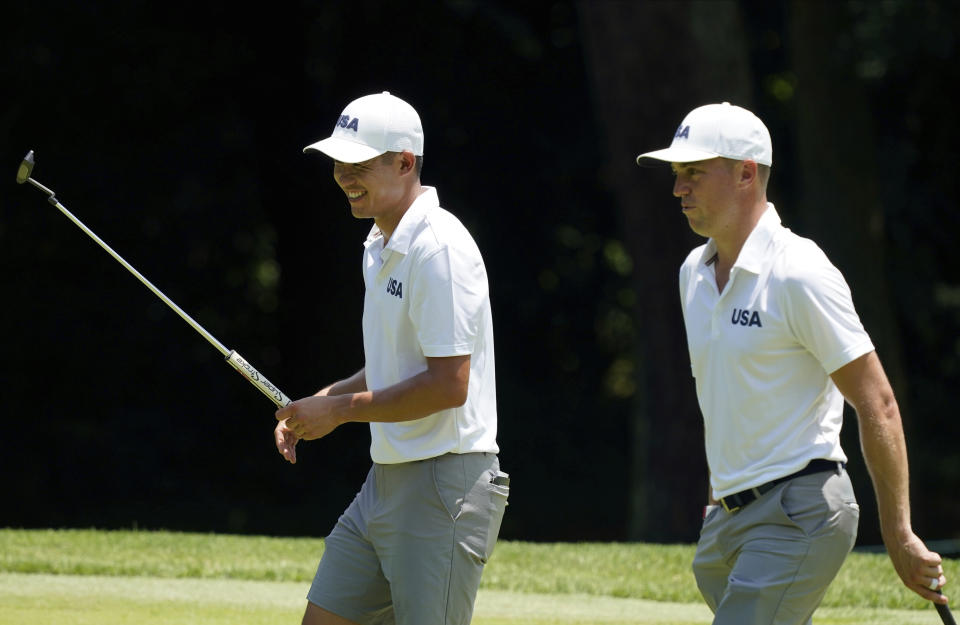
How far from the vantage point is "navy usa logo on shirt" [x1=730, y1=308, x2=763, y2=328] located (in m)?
3.81

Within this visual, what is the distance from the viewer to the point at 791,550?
3.73 m

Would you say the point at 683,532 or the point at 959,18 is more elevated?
the point at 959,18

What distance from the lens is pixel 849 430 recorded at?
13.9m

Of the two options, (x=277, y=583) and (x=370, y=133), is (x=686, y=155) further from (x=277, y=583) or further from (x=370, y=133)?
(x=277, y=583)

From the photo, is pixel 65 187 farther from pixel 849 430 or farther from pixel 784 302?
pixel 784 302

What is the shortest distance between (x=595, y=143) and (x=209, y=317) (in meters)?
5.74

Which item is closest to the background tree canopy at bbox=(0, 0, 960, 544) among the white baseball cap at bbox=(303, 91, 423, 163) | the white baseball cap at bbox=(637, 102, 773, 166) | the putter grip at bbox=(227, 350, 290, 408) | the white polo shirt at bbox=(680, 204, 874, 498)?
the putter grip at bbox=(227, 350, 290, 408)

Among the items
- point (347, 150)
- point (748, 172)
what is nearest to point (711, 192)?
point (748, 172)

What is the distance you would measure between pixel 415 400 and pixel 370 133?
81 cm

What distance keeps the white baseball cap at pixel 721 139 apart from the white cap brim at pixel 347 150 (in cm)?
81

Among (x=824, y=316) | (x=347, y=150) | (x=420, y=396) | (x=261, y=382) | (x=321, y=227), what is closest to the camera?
(x=824, y=316)

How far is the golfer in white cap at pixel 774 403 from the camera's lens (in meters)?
3.70

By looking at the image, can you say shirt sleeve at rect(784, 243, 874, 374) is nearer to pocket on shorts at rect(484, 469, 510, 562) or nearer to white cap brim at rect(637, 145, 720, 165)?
white cap brim at rect(637, 145, 720, 165)

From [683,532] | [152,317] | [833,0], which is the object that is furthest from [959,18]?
[152,317]
